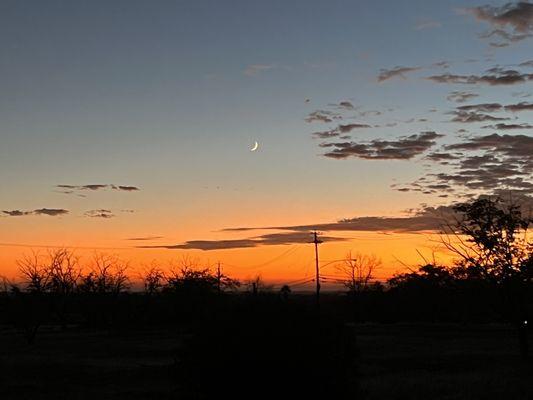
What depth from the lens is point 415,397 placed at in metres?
19.7

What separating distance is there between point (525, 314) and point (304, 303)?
18836 mm

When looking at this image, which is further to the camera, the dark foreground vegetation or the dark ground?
the dark ground


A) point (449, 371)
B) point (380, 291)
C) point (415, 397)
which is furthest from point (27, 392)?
point (380, 291)

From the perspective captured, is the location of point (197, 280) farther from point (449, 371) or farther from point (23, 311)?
point (449, 371)

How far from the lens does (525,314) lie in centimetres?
2875

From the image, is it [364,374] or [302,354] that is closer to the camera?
[302,354]

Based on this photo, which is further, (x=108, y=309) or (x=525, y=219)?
(x=108, y=309)

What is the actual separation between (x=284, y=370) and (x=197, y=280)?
82146 millimetres

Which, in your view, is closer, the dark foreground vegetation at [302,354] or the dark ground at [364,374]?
the dark foreground vegetation at [302,354]

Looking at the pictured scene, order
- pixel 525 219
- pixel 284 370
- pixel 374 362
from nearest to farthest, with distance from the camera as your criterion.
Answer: pixel 284 370, pixel 525 219, pixel 374 362

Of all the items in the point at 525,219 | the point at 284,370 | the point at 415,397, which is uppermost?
the point at 525,219

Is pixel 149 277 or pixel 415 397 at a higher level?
pixel 149 277

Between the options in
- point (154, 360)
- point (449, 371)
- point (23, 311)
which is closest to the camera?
point (449, 371)

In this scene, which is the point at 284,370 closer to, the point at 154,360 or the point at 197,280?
the point at 154,360
